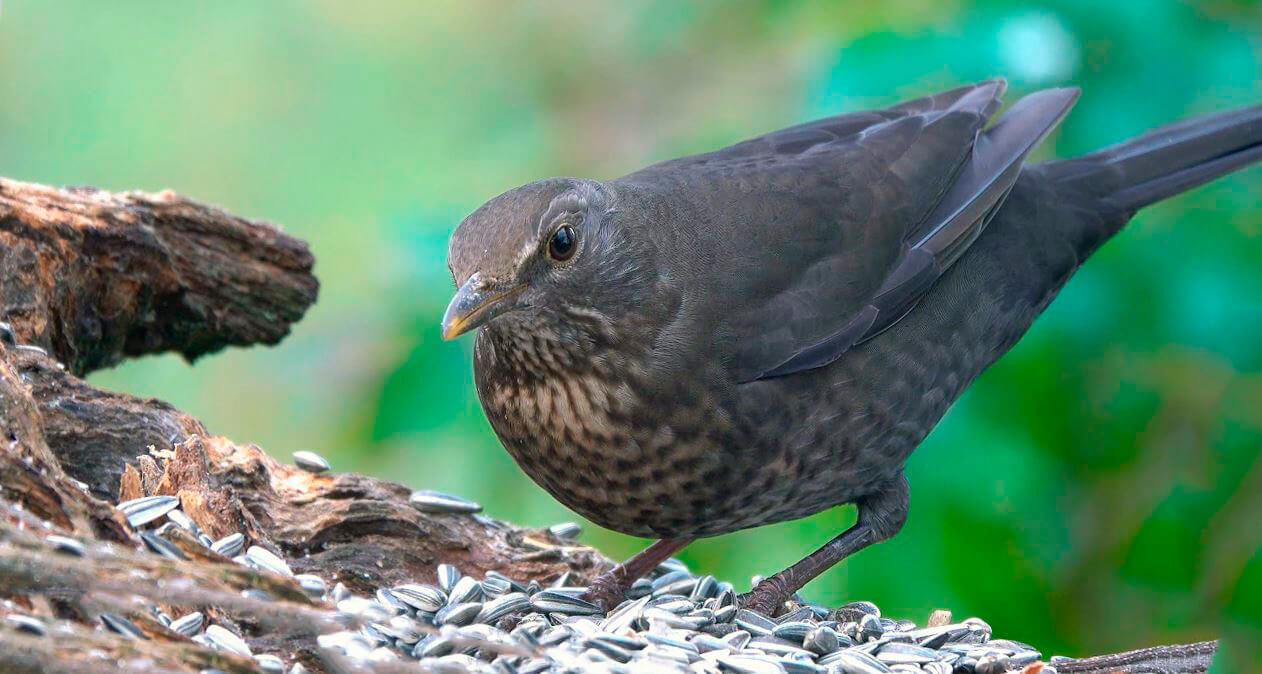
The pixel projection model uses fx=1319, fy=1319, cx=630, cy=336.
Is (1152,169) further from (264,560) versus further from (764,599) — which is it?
(264,560)

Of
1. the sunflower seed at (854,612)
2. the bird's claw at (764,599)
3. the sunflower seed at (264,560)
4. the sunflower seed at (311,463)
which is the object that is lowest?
the sunflower seed at (854,612)

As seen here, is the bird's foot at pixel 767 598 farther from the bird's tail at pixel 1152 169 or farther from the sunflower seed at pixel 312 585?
the bird's tail at pixel 1152 169

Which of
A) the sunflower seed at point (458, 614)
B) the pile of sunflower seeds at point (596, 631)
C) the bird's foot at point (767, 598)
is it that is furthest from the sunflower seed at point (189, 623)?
the bird's foot at point (767, 598)

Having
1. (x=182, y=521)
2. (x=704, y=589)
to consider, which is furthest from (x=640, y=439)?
(x=182, y=521)

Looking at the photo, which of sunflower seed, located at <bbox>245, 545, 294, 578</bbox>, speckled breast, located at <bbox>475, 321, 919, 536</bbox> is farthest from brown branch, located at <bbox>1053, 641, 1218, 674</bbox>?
sunflower seed, located at <bbox>245, 545, 294, 578</bbox>

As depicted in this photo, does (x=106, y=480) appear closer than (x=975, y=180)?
Yes

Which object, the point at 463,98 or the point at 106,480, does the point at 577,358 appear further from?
the point at 463,98

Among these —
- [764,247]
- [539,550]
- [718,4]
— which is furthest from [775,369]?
[718,4]
